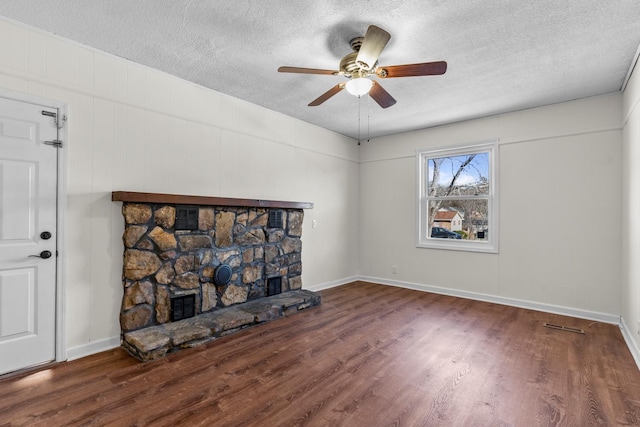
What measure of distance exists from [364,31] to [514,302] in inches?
152

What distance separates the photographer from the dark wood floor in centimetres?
188

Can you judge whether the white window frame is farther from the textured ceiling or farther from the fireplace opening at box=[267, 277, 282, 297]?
the fireplace opening at box=[267, 277, 282, 297]

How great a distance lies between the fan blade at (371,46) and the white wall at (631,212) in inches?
95.6

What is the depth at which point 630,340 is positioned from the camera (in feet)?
9.52

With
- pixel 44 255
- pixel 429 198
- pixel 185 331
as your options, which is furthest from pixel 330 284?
pixel 44 255

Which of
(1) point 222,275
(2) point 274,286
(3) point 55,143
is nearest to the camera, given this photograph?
(3) point 55,143

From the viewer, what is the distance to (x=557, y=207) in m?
3.87

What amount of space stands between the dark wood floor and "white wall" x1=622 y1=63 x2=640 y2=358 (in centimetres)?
31

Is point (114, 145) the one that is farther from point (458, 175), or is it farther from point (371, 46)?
point (458, 175)

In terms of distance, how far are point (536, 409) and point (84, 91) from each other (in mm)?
4126

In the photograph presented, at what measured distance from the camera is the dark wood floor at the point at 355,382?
6.18 ft

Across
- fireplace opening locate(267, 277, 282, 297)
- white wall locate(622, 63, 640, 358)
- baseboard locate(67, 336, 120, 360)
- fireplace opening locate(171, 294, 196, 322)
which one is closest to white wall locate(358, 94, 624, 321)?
white wall locate(622, 63, 640, 358)

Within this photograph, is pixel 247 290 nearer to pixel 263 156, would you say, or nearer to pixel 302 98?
pixel 263 156

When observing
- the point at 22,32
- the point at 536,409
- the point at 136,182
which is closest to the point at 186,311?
the point at 136,182
